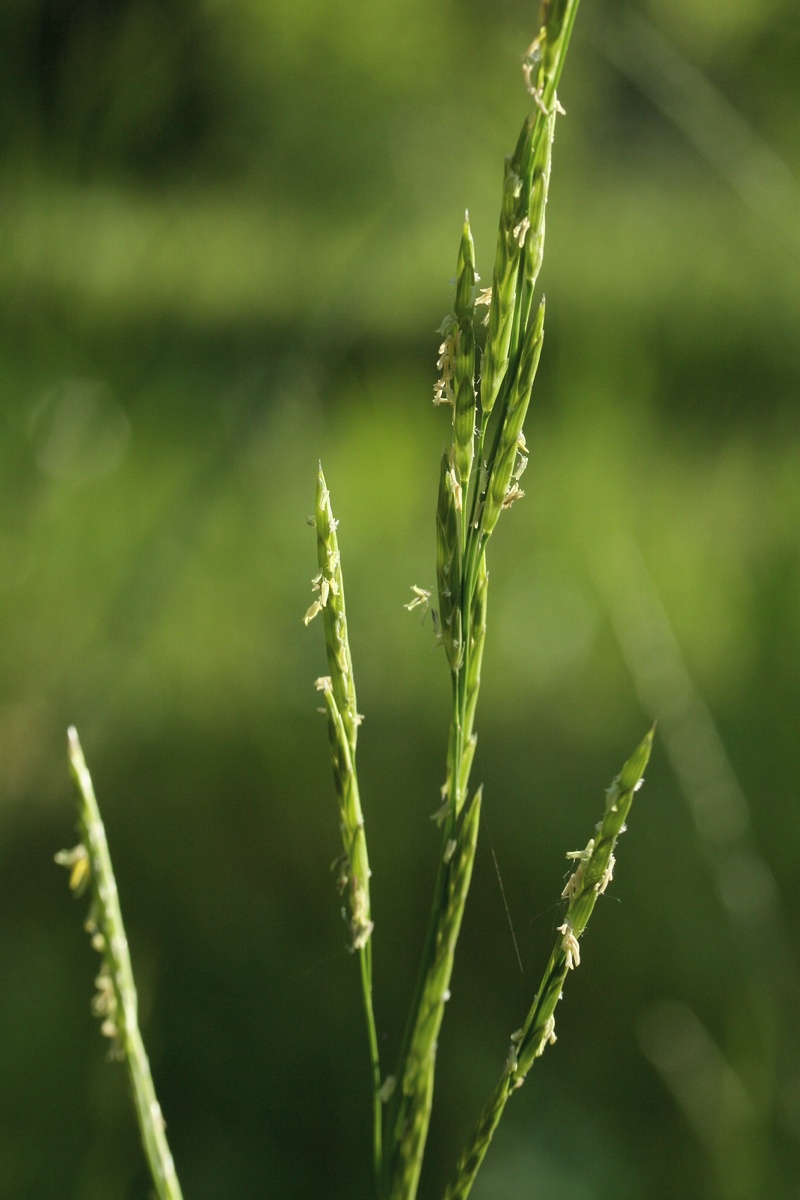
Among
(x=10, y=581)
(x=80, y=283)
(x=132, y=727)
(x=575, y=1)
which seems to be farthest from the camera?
(x=132, y=727)

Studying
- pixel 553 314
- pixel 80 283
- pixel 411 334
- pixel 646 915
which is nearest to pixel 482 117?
pixel 411 334

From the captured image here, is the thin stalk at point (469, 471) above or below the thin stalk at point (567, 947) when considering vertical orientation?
above

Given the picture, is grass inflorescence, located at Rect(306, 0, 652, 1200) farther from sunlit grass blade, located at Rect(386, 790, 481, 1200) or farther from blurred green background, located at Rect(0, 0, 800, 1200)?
blurred green background, located at Rect(0, 0, 800, 1200)

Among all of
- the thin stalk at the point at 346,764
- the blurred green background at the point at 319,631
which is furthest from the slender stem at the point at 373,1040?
the blurred green background at the point at 319,631

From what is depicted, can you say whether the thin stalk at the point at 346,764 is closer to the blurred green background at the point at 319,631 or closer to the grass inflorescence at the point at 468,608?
the grass inflorescence at the point at 468,608

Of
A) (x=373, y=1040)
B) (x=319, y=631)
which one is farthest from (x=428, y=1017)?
(x=319, y=631)

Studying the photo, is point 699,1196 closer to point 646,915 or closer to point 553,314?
point 646,915
